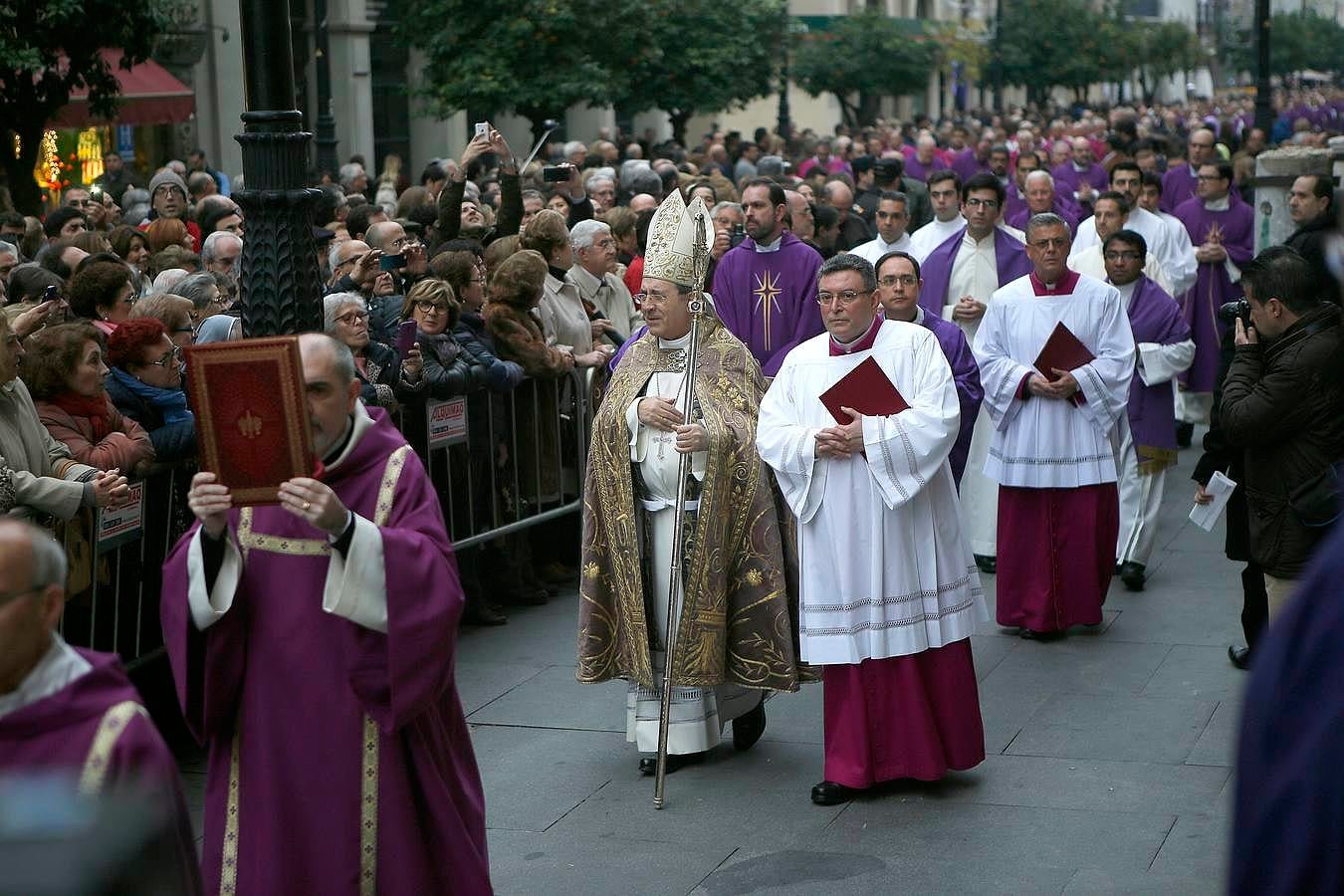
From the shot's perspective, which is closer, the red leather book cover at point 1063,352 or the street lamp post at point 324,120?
the red leather book cover at point 1063,352

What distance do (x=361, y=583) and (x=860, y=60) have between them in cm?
3474

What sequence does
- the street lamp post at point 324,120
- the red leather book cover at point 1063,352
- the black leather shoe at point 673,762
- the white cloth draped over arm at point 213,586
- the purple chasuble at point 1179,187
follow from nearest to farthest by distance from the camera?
the white cloth draped over arm at point 213,586 < the black leather shoe at point 673,762 < the red leather book cover at point 1063,352 < the purple chasuble at point 1179,187 < the street lamp post at point 324,120

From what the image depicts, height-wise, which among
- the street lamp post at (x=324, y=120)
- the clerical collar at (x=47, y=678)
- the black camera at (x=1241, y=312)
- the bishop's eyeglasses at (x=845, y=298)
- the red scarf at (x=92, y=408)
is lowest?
the red scarf at (x=92, y=408)

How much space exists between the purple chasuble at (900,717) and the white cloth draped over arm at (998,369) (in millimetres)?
2455

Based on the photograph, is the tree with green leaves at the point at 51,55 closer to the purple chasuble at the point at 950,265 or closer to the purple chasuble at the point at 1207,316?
the purple chasuble at the point at 950,265

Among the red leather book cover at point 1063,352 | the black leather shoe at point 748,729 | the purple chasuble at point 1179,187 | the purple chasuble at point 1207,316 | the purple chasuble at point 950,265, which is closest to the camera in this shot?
the black leather shoe at point 748,729

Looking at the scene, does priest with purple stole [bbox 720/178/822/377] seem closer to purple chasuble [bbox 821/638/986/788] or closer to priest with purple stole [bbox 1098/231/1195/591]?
priest with purple stole [bbox 1098/231/1195/591]

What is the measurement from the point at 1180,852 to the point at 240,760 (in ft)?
9.82

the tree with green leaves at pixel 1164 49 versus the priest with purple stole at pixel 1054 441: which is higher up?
the tree with green leaves at pixel 1164 49

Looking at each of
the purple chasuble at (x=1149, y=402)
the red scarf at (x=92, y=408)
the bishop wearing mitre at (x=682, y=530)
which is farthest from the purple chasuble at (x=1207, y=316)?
the red scarf at (x=92, y=408)

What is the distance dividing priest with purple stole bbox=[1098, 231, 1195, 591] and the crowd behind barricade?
0.83 feet

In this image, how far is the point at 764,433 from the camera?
21.3 feet

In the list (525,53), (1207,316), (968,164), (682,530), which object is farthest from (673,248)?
(968,164)

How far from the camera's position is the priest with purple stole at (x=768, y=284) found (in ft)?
32.2
